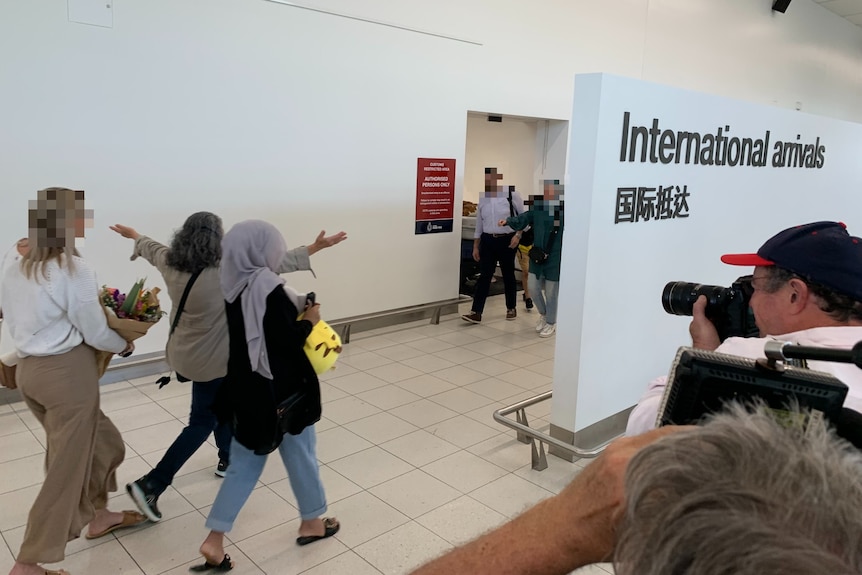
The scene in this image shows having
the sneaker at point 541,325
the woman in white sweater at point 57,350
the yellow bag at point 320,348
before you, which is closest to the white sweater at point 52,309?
the woman in white sweater at point 57,350

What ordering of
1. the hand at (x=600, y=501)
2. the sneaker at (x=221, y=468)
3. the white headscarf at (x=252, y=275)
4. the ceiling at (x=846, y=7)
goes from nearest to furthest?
the hand at (x=600, y=501) → the white headscarf at (x=252, y=275) → the sneaker at (x=221, y=468) → the ceiling at (x=846, y=7)

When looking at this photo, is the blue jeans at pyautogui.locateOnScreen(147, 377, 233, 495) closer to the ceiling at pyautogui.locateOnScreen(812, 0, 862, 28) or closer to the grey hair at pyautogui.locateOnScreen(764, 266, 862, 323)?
the grey hair at pyautogui.locateOnScreen(764, 266, 862, 323)

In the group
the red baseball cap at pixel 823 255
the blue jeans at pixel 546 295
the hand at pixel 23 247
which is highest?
the red baseball cap at pixel 823 255

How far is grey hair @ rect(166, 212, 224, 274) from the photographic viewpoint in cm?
284

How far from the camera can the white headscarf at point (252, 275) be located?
240cm

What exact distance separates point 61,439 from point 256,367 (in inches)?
30.0

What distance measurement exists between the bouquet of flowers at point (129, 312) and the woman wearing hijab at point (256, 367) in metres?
0.35

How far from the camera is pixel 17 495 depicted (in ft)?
10.0

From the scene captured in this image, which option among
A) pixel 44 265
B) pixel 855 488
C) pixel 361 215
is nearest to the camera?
pixel 855 488

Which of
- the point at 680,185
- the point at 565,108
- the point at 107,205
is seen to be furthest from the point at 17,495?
the point at 565,108

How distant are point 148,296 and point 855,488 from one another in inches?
102

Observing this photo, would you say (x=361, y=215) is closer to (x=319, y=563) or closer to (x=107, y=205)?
(x=107, y=205)

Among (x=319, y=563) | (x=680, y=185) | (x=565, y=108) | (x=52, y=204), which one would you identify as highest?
(x=565, y=108)

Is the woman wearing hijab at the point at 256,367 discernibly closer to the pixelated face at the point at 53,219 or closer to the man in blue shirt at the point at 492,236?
the pixelated face at the point at 53,219
